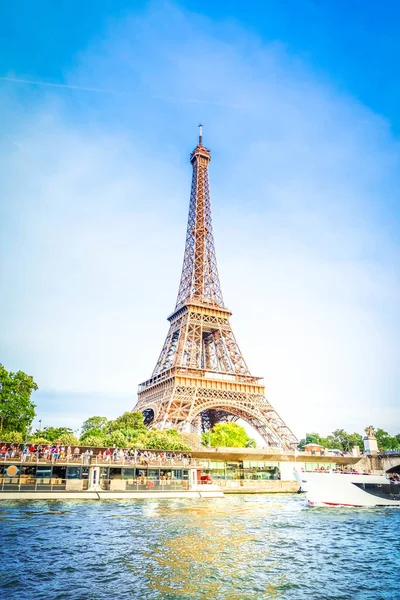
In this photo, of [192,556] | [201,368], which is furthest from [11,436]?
[192,556]

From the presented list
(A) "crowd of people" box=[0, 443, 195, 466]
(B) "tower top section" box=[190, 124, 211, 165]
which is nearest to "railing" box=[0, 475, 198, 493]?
(A) "crowd of people" box=[0, 443, 195, 466]

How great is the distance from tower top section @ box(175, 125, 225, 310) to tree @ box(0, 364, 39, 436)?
26108 mm

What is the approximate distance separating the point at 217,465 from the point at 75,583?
44183mm

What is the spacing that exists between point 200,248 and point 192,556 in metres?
65.2

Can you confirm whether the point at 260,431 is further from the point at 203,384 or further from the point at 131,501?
the point at 131,501

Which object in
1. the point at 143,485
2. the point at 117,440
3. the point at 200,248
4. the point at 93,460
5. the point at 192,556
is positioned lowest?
the point at 192,556

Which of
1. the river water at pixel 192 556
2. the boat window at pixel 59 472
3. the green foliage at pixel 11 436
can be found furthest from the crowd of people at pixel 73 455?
the river water at pixel 192 556

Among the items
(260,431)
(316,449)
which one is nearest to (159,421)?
(260,431)

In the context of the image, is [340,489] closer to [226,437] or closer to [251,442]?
[226,437]

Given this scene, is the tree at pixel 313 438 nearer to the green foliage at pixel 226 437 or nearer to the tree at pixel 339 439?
the tree at pixel 339 439

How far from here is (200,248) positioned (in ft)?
256

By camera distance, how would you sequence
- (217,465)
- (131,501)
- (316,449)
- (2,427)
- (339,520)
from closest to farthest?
(339,520), (131,501), (2,427), (217,465), (316,449)

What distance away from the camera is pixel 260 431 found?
59625 millimetres

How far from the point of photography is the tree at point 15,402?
156 feet
